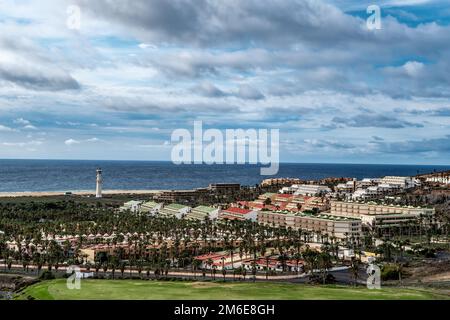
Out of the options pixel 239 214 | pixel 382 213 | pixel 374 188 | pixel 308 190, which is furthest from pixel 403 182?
pixel 239 214

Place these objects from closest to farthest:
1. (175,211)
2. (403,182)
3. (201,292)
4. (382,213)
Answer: (201,292) < (382,213) < (175,211) < (403,182)

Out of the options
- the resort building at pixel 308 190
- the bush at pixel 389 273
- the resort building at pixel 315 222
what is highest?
the resort building at pixel 308 190

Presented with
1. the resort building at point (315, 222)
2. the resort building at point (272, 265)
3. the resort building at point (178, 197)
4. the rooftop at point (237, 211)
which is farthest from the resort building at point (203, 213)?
the resort building at point (272, 265)

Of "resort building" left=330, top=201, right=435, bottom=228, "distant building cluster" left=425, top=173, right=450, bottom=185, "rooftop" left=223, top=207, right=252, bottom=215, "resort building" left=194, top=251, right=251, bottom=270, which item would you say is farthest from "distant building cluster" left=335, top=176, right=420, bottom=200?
"resort building" left=194, top=251, right=251, bottom=270

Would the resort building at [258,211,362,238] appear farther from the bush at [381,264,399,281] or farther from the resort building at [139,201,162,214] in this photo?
the bush at [381,264,399,281]

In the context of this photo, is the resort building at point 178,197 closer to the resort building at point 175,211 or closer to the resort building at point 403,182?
the resort building at point 175,211

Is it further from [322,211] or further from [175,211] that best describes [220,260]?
[322,211]
